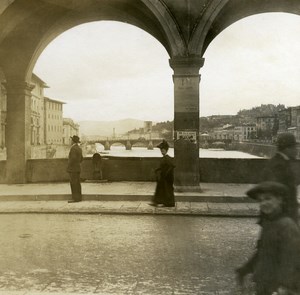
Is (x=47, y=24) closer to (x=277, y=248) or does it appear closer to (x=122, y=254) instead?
(x=122, y=254)

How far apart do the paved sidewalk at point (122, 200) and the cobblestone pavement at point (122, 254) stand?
2.22 feet

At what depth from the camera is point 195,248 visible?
272 inches

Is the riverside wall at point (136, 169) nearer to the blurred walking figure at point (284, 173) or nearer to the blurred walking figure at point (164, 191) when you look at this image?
the blurred walking figure at point (164, 191)

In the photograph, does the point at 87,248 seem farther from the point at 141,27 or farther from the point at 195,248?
the point at 141,27

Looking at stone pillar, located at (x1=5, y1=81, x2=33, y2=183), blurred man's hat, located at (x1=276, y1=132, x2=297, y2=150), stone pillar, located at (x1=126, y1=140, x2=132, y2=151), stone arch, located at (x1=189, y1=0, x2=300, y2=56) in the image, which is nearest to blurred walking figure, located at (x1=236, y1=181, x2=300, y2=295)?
blurred man's hat, located at (x1=276, y1=132, x2=297, y2=150)

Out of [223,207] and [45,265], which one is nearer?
[45,265]

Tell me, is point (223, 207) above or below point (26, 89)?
below

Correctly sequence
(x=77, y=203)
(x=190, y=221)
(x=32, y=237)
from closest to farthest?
(x=32, y=237), (x=190, y=221), (x=77, y=203)

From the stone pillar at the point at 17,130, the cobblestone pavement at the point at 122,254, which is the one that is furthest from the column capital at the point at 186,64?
the stone pillar at the point at 17,130

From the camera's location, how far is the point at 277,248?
12.1ft

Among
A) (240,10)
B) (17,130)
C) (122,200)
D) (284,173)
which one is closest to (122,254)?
(284,173)

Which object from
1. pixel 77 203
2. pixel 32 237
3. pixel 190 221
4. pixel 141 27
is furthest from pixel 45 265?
pixel 141 27

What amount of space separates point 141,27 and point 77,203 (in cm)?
701

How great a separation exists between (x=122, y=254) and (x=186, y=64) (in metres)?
7.19
